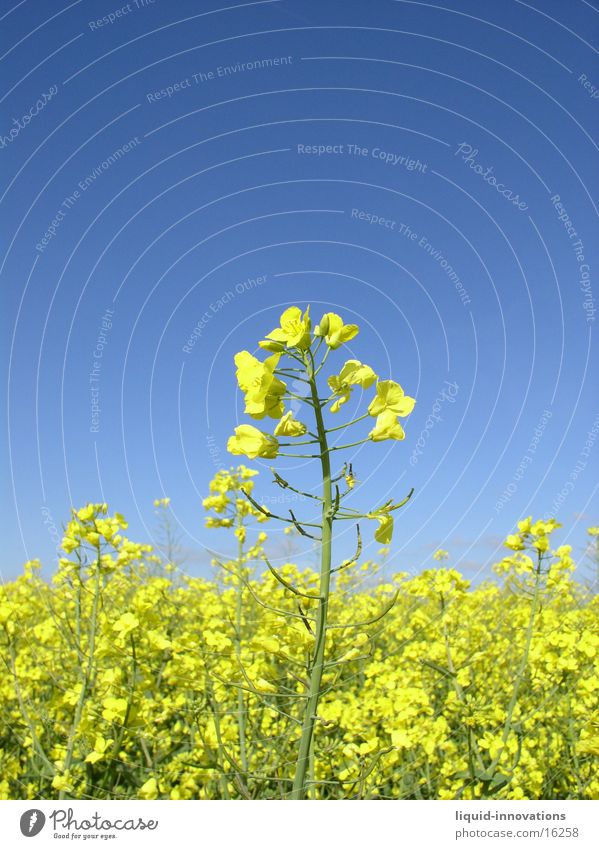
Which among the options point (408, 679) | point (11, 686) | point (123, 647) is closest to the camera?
point (123, 647)

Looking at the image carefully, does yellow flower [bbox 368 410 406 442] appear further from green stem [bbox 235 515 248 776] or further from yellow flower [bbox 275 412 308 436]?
green stem [bbox 235 515 248 776]

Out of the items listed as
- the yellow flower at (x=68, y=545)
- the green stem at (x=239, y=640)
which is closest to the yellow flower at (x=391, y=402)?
the green stem at (x=239, y=640)

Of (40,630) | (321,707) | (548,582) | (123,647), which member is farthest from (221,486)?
(40,630)

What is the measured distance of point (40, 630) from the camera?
5234mm

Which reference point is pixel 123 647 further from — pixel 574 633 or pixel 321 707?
pixel 574 633

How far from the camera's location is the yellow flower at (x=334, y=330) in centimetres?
178

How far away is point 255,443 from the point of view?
5.80 feet

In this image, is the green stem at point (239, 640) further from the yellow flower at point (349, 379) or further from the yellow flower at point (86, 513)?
the yellow flower at point (349, 379)
